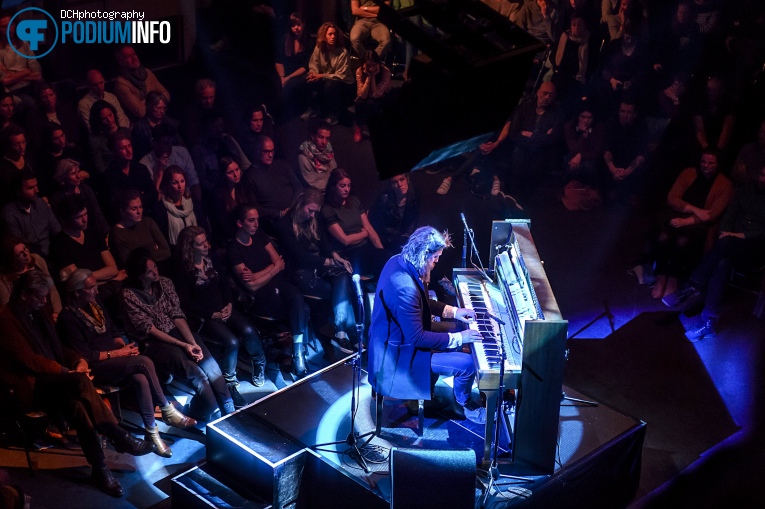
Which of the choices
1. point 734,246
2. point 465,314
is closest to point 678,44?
point 734,246

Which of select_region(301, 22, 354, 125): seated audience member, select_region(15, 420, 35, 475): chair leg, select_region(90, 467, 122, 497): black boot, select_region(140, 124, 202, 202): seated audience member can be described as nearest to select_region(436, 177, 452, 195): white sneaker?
select_region(301, 22, 354, 125): seated audience member

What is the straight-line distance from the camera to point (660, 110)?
8.98 m

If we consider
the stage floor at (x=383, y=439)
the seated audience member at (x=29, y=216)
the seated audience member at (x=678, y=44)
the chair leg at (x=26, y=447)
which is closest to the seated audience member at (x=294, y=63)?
the seated audience member at (x=29, y=216)

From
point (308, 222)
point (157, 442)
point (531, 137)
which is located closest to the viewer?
point (157, 442)

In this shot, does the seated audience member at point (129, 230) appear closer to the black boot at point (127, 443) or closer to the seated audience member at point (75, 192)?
the seated audience member at point (75, 192)

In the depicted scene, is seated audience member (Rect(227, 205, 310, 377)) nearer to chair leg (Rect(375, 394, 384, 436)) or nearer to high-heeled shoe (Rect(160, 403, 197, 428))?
high-heeled shoe (Rect(160, 403, 197, 428))

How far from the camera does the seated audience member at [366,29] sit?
802cm

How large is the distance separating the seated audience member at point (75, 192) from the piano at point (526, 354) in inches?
123

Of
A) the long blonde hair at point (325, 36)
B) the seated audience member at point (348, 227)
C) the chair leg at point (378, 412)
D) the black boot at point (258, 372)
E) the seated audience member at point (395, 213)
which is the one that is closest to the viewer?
the chair leg at point (378, 412)

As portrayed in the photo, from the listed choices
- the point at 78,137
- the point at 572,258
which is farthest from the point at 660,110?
the point at 78,137

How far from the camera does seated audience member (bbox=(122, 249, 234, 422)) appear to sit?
5887 mm

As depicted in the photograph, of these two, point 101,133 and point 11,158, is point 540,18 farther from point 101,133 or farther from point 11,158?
point 11,158

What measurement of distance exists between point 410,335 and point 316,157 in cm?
348

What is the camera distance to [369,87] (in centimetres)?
832
